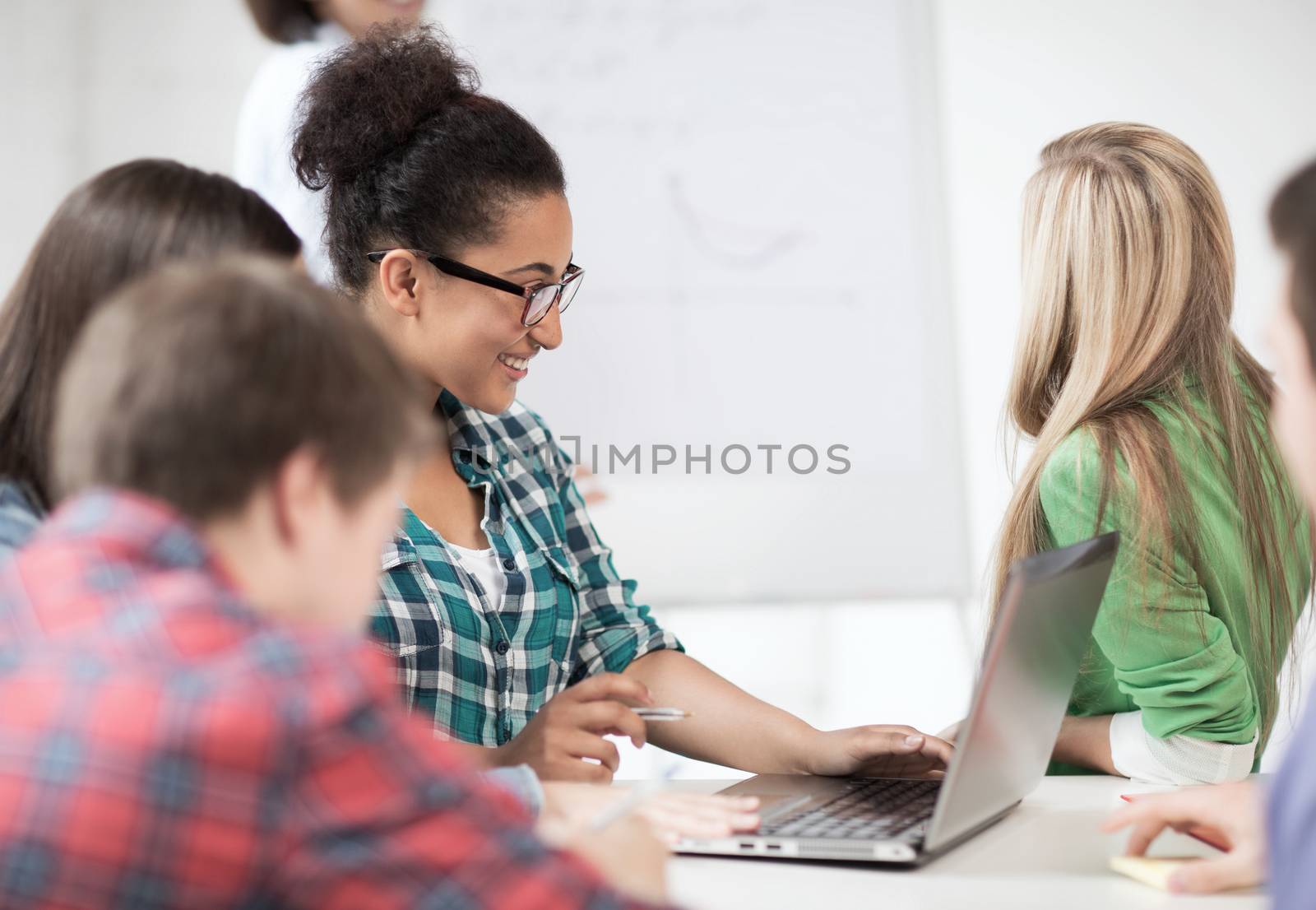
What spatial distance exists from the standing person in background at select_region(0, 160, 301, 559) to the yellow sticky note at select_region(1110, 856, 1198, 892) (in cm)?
82

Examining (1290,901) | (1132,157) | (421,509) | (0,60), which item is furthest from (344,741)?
(0,60)

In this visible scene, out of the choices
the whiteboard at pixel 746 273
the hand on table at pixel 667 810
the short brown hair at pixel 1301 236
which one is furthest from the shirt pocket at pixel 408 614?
the whiteboard at pixel 746 273

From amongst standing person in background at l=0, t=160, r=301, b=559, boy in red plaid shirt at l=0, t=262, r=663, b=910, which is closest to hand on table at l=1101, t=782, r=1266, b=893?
boy in red plaid shirt at l=0, t=262, r=663, b=910

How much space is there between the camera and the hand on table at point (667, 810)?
1067 millimetres

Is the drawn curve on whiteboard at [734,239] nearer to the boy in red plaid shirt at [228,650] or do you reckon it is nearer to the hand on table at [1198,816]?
the hand on table at [1198,816]

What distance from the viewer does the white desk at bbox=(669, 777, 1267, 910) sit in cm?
94

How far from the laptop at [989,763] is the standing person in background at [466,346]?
18 cm

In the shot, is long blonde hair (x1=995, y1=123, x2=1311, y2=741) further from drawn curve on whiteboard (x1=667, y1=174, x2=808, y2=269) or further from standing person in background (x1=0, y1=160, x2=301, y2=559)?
drawn curve on whiteboard (x1=667, y1=174, x2=808, y2=269)

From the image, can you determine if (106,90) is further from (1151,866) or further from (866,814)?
(1151,866)

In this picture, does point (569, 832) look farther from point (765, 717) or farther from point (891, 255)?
point (891, 255)

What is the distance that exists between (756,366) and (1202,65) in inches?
48.6

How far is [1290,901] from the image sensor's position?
72 centimetres

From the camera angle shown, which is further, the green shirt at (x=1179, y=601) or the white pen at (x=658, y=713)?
the green shirt at (x=1179, y=601)

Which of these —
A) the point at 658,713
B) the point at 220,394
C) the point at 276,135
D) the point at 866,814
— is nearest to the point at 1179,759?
the point at 866,814
